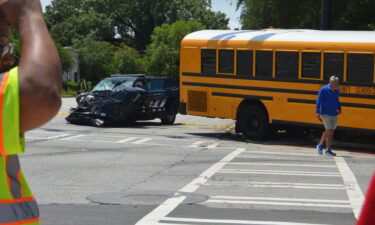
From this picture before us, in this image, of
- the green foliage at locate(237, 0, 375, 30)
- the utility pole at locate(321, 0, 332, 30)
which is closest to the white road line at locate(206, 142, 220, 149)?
the utility pole at locate(321, 0, 332, 30)

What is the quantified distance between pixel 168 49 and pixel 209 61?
58.7 metres

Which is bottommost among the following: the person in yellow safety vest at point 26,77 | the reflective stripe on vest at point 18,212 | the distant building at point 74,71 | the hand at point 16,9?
the distant building at point 74,71

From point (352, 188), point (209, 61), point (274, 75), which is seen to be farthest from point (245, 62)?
point (352, 188)

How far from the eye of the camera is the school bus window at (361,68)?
16.8 metres

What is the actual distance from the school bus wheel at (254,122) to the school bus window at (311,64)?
162 centimetres

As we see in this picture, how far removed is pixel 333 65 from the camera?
687 inches

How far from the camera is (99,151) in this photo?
51.8ft

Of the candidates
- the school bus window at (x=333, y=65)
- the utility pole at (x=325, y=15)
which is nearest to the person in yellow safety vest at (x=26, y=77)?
the school bus window at (x=333, y=65)

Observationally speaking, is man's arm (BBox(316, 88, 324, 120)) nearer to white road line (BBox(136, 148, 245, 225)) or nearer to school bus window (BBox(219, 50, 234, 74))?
white road line (BBox(136, 148, 245, 225))

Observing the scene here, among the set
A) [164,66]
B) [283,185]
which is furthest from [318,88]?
[164,66]

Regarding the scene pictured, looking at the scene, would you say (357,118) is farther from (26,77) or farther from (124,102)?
(26,77)

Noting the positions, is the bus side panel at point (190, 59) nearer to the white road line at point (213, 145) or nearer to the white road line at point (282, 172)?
the white road line at point (213, 145)

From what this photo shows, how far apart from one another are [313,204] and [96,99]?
14075mm

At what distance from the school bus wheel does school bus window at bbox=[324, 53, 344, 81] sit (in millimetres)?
2092
